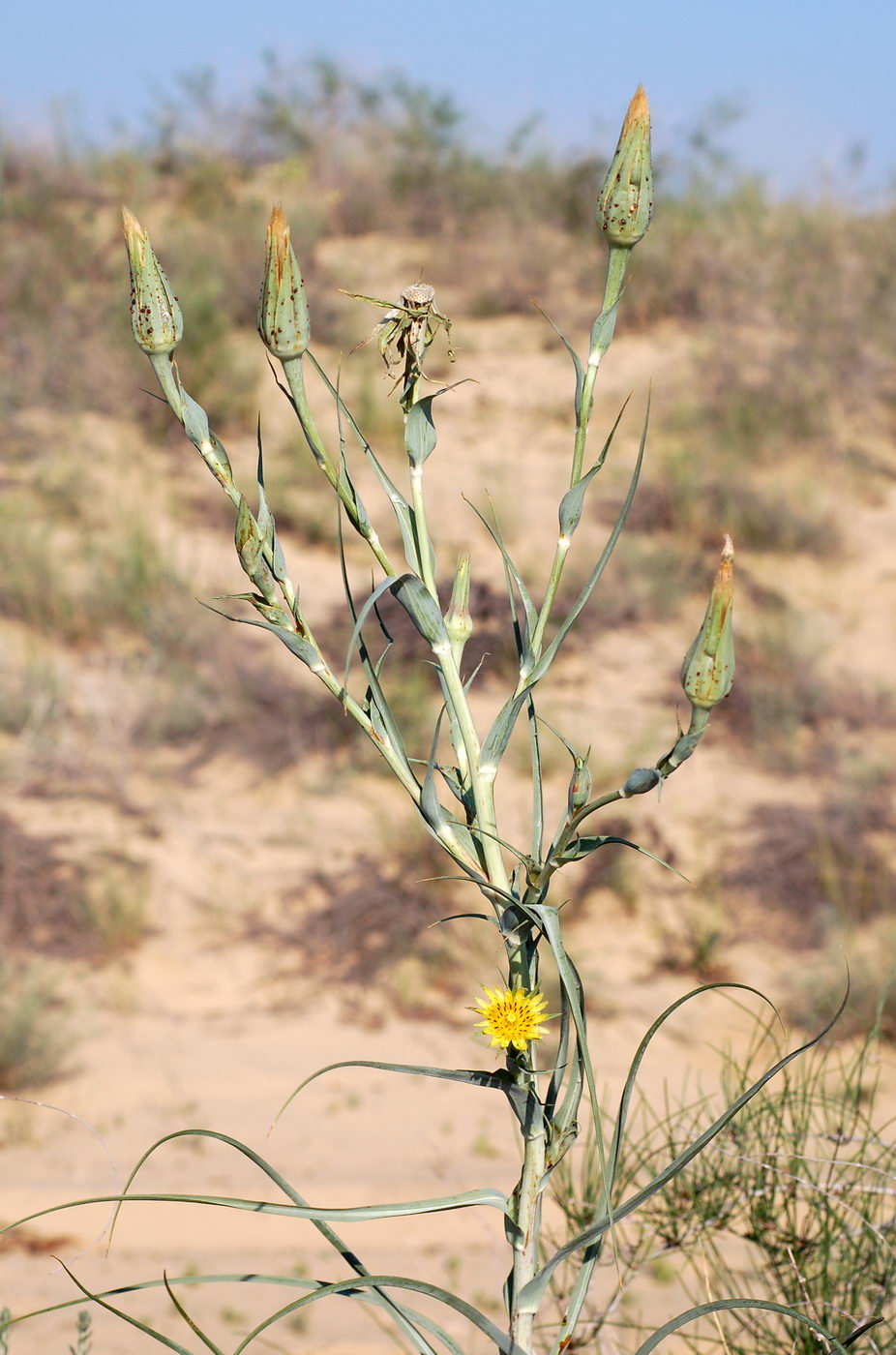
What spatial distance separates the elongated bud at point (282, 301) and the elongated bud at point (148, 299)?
0.07 meters

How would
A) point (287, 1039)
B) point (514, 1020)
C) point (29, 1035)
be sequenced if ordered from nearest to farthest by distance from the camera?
point (514, 1020) < point (29, 1035) < point (287, 1039)

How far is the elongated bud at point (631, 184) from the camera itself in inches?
37.8

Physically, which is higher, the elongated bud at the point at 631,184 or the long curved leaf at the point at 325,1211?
the elongated bud at the point at 631,184

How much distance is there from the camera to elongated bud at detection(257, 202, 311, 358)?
2.97 ft

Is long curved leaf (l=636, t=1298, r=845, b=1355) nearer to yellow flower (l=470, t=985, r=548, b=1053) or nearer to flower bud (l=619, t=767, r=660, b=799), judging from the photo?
yellow flower (l=470, t=985, r=548, b=1053)

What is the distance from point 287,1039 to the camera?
155 inches

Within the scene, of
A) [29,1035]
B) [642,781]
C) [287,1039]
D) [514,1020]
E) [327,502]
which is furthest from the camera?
[327,502]

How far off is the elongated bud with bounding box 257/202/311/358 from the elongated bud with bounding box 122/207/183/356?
7 centimetres

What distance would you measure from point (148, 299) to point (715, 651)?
51cm

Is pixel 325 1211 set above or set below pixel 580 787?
below

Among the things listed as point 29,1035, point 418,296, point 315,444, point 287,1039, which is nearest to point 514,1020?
point 315,444

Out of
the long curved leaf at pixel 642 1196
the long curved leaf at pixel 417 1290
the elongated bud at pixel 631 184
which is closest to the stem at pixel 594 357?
the elongated bud at pixel 631 184

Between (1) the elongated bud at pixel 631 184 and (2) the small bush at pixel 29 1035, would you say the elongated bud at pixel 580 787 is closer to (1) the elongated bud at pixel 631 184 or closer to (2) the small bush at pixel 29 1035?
(1) the elongated bud at pixel 631 184

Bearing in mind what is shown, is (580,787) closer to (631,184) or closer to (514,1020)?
(514,1020)
